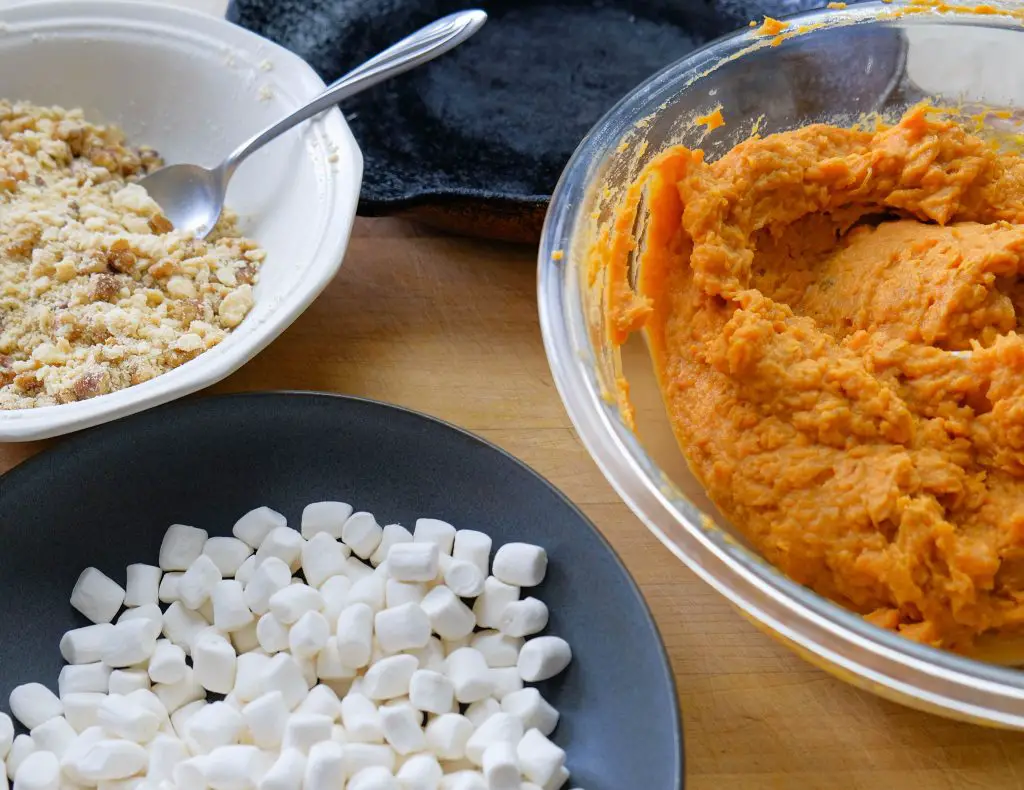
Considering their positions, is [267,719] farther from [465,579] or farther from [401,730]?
[465,579]

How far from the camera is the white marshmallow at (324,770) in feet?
3.55

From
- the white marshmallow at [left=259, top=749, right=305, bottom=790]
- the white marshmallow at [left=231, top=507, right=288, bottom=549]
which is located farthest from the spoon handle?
the white marshmallow at [left=259, top=749, right=305, bottom=790]

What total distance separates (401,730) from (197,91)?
1098 mm

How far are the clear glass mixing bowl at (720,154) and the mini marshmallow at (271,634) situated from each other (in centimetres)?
43

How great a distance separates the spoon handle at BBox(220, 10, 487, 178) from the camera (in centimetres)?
154

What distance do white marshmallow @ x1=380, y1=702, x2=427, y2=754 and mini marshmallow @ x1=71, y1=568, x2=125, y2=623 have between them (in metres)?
0.37

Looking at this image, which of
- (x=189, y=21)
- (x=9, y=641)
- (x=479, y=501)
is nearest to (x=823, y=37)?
(x=479, y=501)

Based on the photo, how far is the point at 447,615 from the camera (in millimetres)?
1223

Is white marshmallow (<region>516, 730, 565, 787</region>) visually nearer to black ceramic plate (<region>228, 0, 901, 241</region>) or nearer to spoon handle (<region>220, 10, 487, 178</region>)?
black ceramic plate (<region>228, 0, 901, 241</region>)

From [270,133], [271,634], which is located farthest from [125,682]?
[270,133]

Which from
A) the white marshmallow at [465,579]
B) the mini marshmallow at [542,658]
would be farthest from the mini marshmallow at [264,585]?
the mini marshmallow at [542,658]

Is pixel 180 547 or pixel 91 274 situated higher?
pixel 91 274

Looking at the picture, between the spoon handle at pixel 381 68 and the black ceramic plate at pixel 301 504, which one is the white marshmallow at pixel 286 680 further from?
the spoon handle at pixel 381 68

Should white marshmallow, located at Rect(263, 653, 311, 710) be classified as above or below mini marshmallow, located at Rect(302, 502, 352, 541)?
below
